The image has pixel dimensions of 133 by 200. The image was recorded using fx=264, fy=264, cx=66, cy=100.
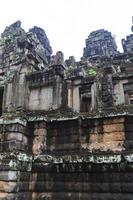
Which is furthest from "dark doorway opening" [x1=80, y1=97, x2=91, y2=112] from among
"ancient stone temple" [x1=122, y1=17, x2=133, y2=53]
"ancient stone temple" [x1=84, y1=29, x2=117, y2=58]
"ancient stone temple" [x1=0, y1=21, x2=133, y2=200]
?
"ancient stone temple" [x1=84, y1=29, x2=117, y2=58]

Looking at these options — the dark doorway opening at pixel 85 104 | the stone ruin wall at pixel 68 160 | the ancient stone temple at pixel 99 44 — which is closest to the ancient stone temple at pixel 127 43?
the ancient stone temple at pixel 99 44

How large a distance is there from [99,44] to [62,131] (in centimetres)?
2654

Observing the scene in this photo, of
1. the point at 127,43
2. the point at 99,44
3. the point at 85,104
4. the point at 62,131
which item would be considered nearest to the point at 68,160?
the point at 62,131

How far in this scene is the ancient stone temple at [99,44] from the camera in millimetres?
33344

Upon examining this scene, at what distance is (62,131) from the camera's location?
9.41 m

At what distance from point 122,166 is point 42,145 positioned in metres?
2.94

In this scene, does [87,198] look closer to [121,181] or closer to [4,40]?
[121,181]

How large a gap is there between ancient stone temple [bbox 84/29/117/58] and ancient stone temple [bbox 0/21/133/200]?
72.7 ft

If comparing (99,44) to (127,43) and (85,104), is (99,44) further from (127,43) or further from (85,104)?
(85,104)

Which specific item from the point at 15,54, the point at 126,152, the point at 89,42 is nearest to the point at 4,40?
the point at 15,54

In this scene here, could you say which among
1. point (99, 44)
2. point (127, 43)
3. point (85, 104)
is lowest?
point (85, 104)

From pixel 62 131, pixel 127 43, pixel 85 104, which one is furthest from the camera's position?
pixel 127 43

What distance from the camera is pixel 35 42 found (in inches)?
496

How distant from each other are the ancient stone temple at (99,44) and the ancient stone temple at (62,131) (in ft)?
72.7
